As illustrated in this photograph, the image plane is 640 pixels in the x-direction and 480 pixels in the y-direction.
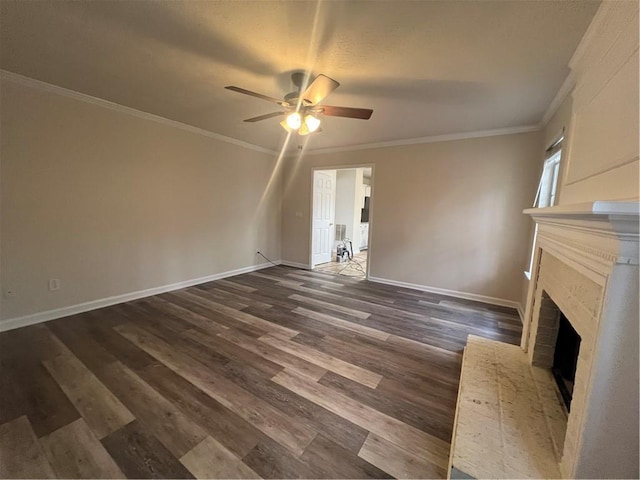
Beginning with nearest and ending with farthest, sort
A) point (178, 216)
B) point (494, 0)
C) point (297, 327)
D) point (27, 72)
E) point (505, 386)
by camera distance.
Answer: point (494, 0) < point (505, 386) < point (27, 72) < point (297, 327) < point (178, 216)

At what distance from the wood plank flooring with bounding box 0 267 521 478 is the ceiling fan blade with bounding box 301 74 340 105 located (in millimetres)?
2240

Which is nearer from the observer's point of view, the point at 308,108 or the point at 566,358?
the point at 566,358

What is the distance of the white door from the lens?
5407 mm

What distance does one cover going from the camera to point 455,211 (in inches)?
150

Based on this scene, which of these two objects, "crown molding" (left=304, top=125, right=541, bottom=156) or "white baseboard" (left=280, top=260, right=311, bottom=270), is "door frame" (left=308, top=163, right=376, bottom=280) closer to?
"white baseboard" (left=280, top=260, right=311, bottom=270)

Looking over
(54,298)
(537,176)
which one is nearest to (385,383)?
(537,176)

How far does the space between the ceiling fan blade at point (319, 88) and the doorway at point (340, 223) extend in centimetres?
249

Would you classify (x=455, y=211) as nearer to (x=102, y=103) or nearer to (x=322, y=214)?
(x=322, y=214)

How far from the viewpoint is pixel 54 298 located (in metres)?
2.80

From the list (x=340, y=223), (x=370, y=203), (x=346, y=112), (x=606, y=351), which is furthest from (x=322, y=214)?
(x=606, y=351)

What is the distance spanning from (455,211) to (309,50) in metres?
3.04

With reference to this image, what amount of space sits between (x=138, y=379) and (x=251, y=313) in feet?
4.39

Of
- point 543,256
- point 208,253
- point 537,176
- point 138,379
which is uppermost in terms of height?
point 537,176

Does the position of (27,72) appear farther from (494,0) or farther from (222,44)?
(494,0)
